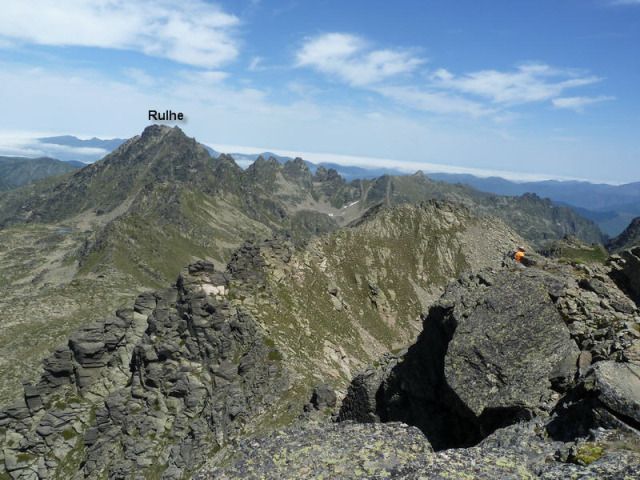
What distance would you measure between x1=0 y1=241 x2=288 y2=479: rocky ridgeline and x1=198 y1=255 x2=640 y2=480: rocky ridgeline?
2458cm

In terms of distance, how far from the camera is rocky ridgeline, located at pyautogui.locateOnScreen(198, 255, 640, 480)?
1925 centimetres

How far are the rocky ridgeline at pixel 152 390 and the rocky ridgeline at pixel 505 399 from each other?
24576mm

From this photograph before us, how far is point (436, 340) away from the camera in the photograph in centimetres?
3331

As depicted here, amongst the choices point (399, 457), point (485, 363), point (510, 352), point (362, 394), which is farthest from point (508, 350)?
point (362, 394)

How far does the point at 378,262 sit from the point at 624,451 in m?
105

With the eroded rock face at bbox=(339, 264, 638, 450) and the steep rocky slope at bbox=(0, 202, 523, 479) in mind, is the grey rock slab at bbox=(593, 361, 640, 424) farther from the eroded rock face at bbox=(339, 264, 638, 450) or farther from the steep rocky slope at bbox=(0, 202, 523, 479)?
the steep rocky slope at bbox=(0, 202, 523, 479)

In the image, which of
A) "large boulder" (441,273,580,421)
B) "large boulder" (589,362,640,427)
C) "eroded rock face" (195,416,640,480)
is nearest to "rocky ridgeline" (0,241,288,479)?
→ "eroded rock face" (195,416,640,480)

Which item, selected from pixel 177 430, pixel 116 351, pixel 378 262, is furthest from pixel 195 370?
pixel 378 262

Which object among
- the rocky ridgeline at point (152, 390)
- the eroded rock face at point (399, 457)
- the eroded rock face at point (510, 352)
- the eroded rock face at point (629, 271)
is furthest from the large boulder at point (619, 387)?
the rocky ridgeline at point (152, 390)

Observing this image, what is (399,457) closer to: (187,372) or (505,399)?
(505,399)

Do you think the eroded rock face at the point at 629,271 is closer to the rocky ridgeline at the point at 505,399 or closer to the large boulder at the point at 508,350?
the rocky ridgeline at the point at 505,399

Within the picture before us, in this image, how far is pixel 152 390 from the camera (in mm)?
58938

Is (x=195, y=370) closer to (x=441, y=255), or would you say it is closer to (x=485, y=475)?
(x=485, y=475)

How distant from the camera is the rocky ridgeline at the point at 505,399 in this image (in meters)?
19.2
